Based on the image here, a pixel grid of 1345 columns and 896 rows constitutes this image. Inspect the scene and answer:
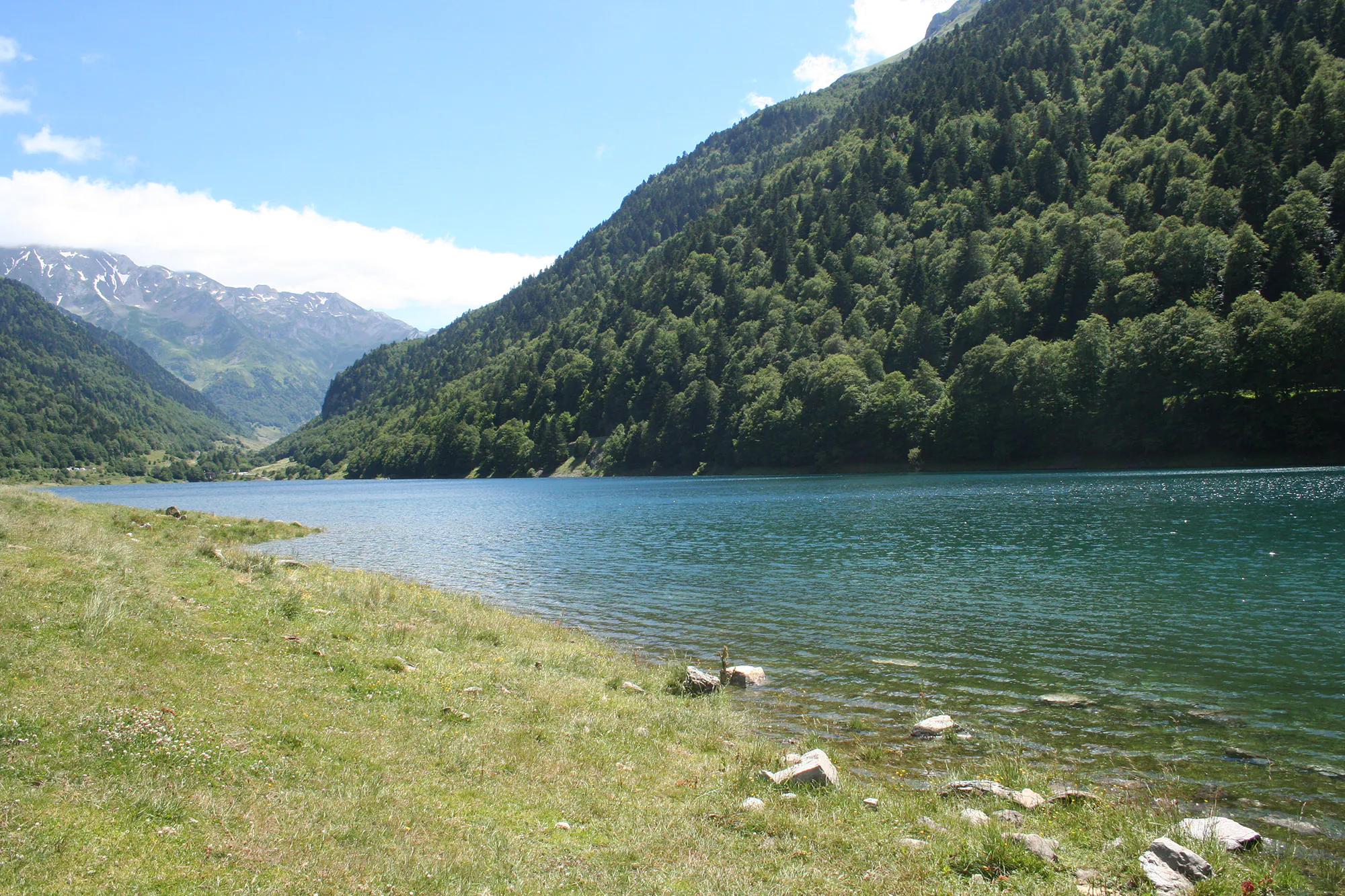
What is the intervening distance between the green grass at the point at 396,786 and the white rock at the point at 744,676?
7.99 ft

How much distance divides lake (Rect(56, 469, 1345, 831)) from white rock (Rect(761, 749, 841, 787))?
9.11ft

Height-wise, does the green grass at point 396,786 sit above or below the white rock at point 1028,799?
above

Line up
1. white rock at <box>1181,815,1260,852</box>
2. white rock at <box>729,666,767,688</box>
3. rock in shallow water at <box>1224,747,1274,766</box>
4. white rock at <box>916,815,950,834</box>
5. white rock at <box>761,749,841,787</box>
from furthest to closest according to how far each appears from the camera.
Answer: white rock at <box>729,666,767,688</box>, rock in shallow water at <box>1224,747,1274,766</box>, white rock at <box>761,749,841,787</box>, white rock at <box>916,815,950,834</box>, white rock at <box>1181,815,1260,852</box>

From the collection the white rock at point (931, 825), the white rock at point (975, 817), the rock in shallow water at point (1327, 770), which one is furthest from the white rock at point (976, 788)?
the rock in shallow water at point (1327, 770)

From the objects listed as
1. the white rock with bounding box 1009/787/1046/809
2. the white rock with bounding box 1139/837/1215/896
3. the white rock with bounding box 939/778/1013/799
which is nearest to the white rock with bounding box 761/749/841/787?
the white rock with bounding box 939/778/1013/799

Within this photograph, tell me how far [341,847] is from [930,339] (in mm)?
154993

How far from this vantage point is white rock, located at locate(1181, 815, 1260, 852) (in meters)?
9.57

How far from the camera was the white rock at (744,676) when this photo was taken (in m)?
19.1

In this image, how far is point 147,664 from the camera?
40.5 feet

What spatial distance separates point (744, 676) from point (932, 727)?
5458mm

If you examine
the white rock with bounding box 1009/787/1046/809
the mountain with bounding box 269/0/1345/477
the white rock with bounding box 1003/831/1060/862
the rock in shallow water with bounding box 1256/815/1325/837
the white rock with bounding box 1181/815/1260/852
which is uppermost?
the mountain with bounding box 269/0/1345/477

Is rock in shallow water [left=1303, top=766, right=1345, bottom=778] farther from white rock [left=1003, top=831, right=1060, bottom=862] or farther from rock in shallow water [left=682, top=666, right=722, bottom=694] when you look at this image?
rock in shallow water [left=682, top=666, right=722, bottom=694]

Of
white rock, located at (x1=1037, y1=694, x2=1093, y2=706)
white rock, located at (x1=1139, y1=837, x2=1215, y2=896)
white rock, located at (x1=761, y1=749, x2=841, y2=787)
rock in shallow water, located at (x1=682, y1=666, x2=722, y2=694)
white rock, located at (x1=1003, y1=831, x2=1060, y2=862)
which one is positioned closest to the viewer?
white rock, located at (x1=1139, y1=837, x2=1215, y2=896)

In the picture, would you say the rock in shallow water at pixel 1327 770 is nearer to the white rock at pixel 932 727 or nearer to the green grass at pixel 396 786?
the green grass at pixel 396 786
